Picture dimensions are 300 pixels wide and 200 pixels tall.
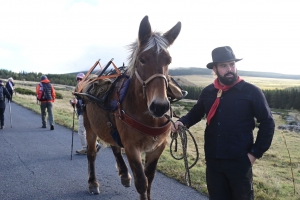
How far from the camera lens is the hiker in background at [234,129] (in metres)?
2.73

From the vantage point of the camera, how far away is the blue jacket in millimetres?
2715

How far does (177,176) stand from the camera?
5.47 meters

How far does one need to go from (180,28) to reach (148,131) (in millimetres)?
1399

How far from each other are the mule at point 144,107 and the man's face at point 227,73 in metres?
0.60

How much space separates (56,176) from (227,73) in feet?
14.2

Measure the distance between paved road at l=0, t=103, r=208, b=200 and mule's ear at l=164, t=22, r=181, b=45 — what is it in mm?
2593

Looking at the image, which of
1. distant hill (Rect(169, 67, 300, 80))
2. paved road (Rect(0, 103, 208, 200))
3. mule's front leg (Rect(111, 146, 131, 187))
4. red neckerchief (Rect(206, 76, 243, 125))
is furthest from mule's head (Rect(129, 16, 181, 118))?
distant hill (Rect(169, 67, 300, 80))

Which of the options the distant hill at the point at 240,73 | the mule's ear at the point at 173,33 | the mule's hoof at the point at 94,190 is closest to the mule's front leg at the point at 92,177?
the mule's hoof at the point at 94,190

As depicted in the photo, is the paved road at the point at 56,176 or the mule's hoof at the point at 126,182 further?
the mule's hoof at the point at 126,182

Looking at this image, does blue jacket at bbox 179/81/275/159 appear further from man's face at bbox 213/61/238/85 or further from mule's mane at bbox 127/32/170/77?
mule's mane at bbox 127/32/170/77

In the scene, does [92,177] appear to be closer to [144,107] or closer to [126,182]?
[126,182]

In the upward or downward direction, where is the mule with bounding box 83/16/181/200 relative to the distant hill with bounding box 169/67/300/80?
downward

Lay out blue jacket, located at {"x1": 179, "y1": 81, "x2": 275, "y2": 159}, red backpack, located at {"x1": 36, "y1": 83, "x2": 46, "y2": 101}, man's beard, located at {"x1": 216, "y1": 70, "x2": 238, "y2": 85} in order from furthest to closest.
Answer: red backpack, located at {"x1": 36, "y1": 83, "x2": 46, "y2": 101} → man's beard, located at {"x1": 216, "y1": 70, "x2": 238, "y2": 85} → blue jacket, located at {"x1": 179, "y1": 81, "x2": 275, "y2": 159}

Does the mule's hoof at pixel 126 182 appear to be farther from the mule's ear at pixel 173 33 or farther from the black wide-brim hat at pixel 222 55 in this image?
the black wide-brim hat at pixel 222 55
